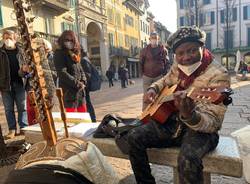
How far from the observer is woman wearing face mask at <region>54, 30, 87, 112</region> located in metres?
4.04

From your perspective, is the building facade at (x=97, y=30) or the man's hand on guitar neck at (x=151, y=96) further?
the building facade at (x=97, y=30)

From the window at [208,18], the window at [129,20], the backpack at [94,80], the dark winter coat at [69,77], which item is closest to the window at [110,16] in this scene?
the window at [129,20]

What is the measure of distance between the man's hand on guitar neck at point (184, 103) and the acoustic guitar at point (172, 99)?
38 millimetres

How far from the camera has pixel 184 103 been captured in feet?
6.21

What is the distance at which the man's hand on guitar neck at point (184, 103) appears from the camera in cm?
187

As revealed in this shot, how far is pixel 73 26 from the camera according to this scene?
27.0 meters

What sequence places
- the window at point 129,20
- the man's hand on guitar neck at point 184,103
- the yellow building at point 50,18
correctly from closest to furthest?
1. the man's hand on guitar neck at point 184,103
2. the yellow building at point 50,18
3. the window at point 129,20

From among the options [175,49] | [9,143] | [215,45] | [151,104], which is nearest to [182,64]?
[175,49]

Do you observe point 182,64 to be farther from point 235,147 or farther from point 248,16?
point 248,16

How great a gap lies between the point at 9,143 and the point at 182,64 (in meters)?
3.09

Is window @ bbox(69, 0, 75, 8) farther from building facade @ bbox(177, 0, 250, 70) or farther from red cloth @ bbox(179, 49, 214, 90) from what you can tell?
red cloth @ bbox(179, 49, 214, 90)

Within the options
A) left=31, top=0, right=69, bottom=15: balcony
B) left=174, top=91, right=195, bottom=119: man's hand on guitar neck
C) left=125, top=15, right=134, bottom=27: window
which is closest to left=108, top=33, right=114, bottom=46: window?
left=125, top=15, right=134, bottom=27: window

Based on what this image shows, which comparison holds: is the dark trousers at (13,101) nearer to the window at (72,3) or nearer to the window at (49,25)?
the window at (49,25)

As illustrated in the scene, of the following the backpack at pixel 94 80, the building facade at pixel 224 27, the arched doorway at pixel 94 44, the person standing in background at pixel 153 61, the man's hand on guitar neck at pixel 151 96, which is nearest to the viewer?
the man's hand on guitar neck at pixel 151 96
